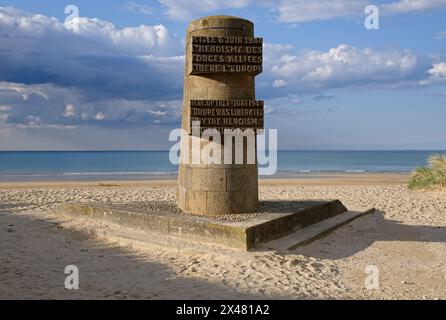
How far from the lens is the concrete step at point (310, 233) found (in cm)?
734

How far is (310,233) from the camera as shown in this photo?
835 cm

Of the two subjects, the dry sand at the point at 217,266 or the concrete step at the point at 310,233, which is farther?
the concrete step at the point at 310,233

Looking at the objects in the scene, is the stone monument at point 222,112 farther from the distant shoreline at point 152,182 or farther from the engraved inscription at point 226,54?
the distant shoreline at point 152,182

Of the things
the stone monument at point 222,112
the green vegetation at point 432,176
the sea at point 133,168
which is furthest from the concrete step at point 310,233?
the sea at point 133,168

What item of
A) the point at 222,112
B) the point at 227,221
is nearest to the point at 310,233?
the point at 227,221

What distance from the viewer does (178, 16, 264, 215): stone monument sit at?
8.11 meters

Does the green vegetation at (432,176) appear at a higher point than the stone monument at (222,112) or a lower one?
lower

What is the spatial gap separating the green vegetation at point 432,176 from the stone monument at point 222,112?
1121cm

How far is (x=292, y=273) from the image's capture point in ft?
20.1

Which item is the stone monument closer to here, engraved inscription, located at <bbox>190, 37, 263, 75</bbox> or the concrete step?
engraved inscription, located at <bbox>190, 37, 263, 75</bbox>

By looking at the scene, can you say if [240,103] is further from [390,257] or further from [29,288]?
[29,288]

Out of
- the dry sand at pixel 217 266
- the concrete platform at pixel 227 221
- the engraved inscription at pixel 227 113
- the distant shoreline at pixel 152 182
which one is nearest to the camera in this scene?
the dry sand at pixel 217 266

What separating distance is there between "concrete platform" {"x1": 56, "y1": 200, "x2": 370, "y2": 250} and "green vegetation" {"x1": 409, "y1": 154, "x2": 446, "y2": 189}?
8.64 m

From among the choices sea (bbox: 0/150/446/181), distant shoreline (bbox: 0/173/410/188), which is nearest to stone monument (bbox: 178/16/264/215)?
distant shoreline (bbox: 0/173/410/188)
